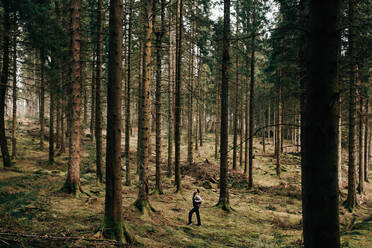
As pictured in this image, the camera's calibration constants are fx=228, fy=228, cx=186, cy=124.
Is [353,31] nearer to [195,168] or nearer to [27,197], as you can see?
[195,168]

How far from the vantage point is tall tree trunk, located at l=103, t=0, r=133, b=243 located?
6223mm

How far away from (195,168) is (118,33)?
58.2ft

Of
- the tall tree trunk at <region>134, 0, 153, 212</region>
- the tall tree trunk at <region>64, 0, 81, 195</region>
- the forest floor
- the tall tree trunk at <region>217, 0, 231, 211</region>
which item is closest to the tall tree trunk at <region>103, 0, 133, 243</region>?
the forest floor

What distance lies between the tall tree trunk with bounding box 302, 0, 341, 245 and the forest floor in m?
3.82

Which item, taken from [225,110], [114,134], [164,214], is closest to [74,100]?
[114,134]

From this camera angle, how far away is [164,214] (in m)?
10.8

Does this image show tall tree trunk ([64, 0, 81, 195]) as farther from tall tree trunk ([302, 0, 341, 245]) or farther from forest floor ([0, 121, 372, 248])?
tall tree trunk ([302, 0, 341, 245])

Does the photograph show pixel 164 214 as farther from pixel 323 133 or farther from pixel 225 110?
pixel 323 133

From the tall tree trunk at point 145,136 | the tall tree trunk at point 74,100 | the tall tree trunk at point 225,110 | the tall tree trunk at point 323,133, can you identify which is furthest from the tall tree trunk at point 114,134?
the tall tree trunk at point 225,110

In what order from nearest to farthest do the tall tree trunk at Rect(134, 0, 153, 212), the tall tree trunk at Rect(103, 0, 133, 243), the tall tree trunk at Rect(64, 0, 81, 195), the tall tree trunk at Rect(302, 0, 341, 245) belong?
the tall tree trunk at Rect(302, 0, 341, 245) → the tall tree trunk at Rect(103, 0, 133, 243) → the tall tree trunk at Rect(134, 0, 153, 212) → the tall tree trunk at Rect(64, 0, 81, 195)

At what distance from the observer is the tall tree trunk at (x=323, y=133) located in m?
2.17

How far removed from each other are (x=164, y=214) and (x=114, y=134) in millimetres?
6028

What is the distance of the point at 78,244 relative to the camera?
500cm

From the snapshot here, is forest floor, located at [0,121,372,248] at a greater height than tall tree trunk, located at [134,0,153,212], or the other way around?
tall tree trunk, located at [134,0,153,212]
